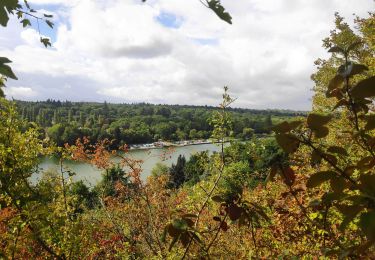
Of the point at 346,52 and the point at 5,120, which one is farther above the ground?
the point at 346,52

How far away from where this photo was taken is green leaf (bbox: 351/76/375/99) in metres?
0.95

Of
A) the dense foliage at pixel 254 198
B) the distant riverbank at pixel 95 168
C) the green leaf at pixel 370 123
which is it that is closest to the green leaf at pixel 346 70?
the dense foliage at pixel 254 198

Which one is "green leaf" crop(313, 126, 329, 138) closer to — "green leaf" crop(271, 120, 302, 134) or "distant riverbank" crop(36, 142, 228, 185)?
"green leaf" crop(271, 120, 302, 134)

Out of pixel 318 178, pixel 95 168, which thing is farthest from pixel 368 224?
pixel 95 168

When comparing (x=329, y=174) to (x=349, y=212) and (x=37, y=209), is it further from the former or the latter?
(x=37, y=209)

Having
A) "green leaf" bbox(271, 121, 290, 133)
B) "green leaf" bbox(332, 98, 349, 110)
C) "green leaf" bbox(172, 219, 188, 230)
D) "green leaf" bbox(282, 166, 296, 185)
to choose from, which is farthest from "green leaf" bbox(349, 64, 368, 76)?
"green leaf" bbox(172, 219, 188, 230)

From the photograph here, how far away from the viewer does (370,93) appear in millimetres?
967

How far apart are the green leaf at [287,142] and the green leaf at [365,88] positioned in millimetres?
245

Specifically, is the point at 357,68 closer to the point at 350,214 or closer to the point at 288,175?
the point at 350,214

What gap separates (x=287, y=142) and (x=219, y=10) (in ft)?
1.58

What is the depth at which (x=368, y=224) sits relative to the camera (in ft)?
2.84

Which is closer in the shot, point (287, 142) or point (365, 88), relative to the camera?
point (365, 88)

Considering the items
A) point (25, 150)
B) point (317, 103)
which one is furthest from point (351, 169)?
point (317, 103)

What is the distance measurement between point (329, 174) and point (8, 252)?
4767mm
